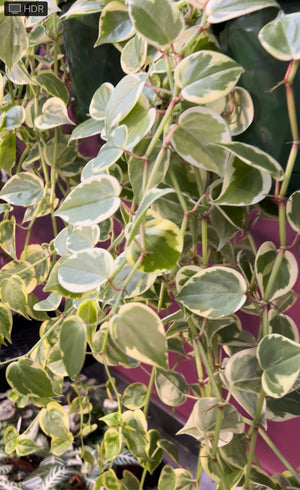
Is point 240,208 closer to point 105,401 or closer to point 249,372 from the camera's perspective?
point 249,372

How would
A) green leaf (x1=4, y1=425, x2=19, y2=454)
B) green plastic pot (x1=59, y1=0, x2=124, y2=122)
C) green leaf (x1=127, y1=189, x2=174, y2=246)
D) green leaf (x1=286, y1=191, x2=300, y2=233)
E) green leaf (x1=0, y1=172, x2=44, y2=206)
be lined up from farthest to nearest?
green leaf (x1=4, y1=425, x2=19, y2=454) < green leaf (x1=0, y1=172, x2=44, y2=206) < green plastic pot (x1=59, y1=0, x2=124, y2=122) < green leaf (x1=286, y1=191, x2=300, y2=233) < green leaf (x1=127, y1=189, x2=174, y2=246)

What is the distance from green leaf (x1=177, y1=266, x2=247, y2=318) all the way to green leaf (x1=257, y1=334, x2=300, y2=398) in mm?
40

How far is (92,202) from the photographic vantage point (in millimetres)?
333

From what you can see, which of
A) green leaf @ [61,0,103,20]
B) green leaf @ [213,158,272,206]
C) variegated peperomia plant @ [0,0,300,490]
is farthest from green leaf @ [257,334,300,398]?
green leaf @ [61,0,103,20]

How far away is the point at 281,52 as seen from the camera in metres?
0.28

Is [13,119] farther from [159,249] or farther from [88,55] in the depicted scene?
[159,249]

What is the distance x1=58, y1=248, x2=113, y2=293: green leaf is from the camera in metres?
0.31

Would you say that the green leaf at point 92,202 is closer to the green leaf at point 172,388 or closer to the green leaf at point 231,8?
the green leaf at point 231,8

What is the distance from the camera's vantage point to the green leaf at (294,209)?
0.36 m

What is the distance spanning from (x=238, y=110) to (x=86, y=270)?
0.18m

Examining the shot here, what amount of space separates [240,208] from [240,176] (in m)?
0.06

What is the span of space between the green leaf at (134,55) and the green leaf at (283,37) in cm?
12

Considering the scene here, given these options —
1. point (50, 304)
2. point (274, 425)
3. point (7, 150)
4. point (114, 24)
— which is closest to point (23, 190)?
point (7, 150)

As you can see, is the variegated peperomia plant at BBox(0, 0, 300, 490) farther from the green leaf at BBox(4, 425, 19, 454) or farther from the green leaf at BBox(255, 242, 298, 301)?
the green leaf at BBox(4, 425, 19, 454)
